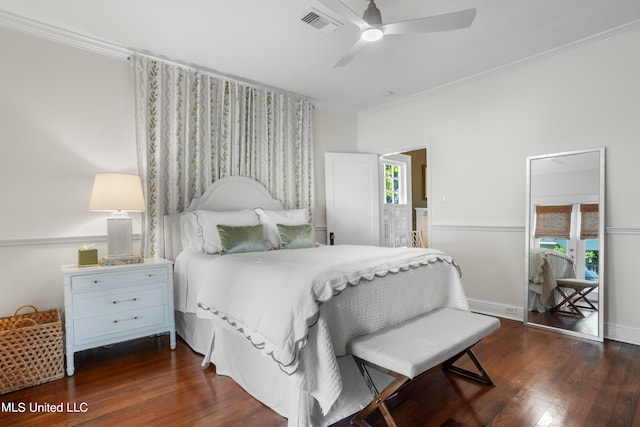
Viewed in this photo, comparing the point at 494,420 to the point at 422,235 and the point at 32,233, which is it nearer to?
the point at 32,233

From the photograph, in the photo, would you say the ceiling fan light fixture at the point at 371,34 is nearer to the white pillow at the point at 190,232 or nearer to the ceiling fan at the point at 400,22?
the ceiling fan at the point at 400,22

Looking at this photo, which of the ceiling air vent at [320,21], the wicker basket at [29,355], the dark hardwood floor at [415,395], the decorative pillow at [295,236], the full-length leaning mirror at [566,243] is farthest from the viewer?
the decorative pillow at [295,236]

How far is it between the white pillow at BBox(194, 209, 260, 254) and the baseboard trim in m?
2.58

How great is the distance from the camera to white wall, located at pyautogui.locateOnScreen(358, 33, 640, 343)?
286 cm

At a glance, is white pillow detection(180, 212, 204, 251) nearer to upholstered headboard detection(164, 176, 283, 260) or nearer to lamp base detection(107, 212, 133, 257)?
upholstered headboard detection(164, 176, 283, 260)

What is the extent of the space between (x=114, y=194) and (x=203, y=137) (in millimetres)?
1141

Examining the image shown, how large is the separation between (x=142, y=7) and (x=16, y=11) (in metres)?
0.94

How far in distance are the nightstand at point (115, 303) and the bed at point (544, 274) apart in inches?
130

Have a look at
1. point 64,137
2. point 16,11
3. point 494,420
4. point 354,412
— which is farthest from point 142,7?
point 494,420

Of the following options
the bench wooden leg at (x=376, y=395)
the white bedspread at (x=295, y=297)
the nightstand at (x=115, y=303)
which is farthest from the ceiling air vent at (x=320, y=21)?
the bench wooden leg at (x=376, y=395)

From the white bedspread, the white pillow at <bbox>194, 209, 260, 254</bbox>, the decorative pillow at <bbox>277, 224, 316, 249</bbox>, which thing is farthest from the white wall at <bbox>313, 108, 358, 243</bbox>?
the white bedspread

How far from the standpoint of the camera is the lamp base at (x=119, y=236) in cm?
272

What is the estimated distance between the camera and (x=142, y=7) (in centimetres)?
243

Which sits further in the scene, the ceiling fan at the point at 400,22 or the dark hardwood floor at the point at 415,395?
the ceiling fan at the point at 400,22
